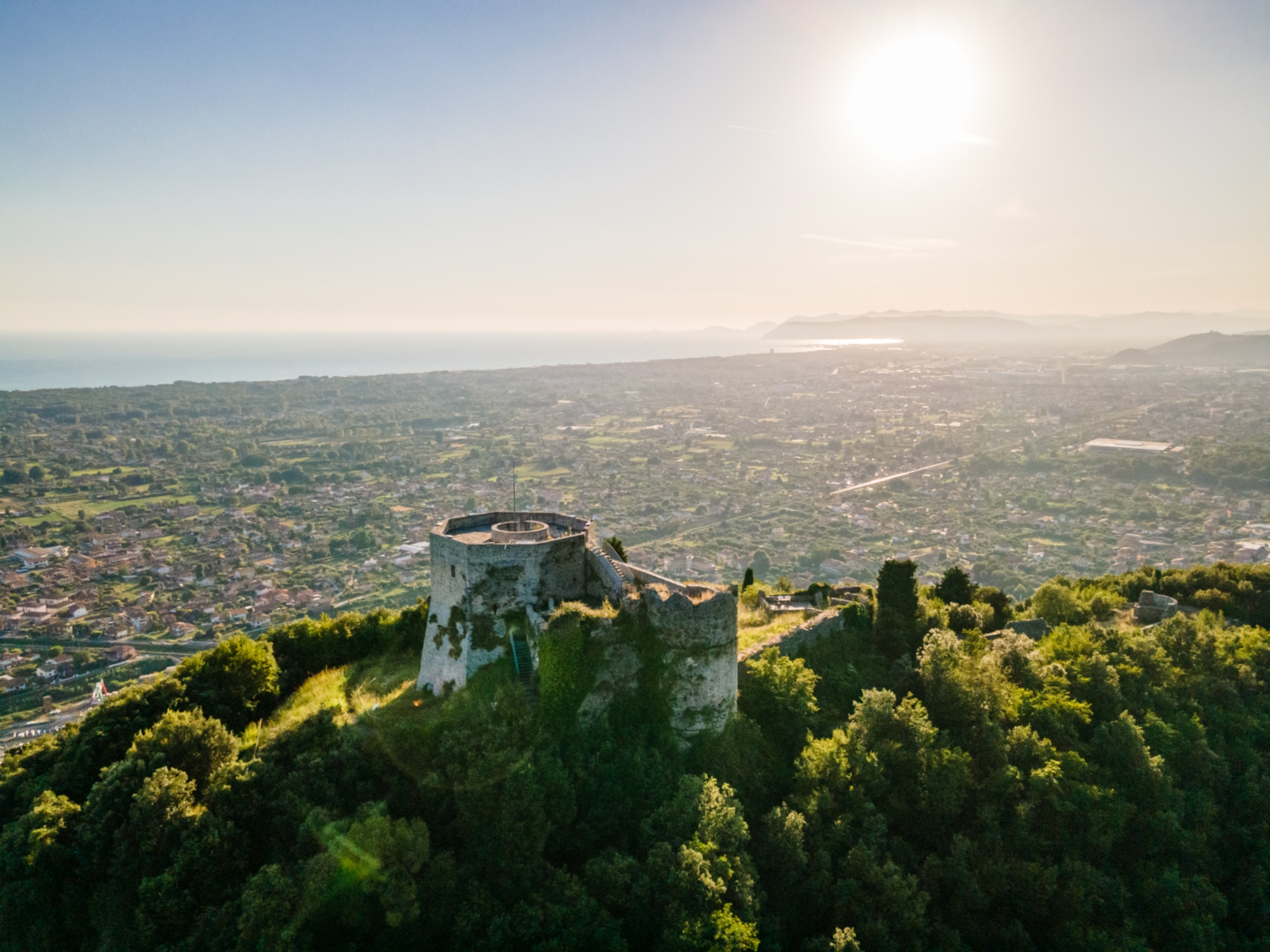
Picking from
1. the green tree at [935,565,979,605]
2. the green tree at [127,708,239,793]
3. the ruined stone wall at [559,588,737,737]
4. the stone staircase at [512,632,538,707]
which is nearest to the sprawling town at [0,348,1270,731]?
the green tree at [935,565,979,605]

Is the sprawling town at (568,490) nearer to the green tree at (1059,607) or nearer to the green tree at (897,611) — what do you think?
the green tree at (1059,607)

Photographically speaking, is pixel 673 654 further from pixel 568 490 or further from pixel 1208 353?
pixel 1208 353

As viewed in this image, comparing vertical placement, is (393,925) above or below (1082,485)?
above

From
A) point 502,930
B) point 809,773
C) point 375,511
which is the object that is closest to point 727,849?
point 809,773

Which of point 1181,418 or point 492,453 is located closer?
point 492,453

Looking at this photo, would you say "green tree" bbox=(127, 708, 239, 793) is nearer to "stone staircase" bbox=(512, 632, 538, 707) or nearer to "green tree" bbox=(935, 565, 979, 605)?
"stone staircase" bbox=(512, 632, 538, 707)

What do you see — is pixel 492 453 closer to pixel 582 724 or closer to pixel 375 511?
pixel 375 511
